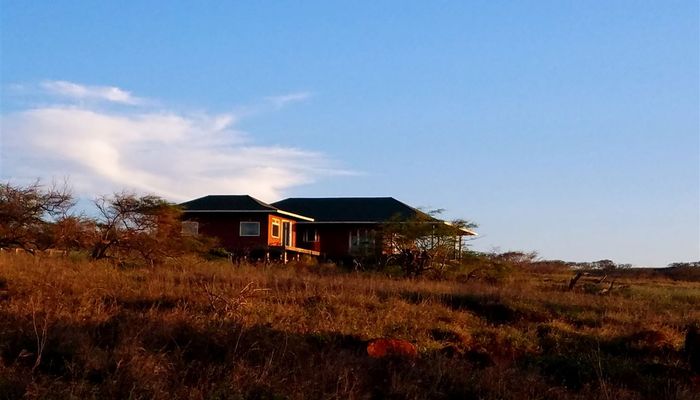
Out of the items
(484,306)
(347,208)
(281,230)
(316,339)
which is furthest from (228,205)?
(316,339)

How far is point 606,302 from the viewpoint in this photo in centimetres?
1847

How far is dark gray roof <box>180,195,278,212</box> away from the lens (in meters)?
37.1

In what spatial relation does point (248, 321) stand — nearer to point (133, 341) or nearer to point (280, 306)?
point (280, 306)

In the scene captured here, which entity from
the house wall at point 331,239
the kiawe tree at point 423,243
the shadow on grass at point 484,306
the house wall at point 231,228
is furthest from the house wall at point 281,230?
the shadow on grass at point 484,306

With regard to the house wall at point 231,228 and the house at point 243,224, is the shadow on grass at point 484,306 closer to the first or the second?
the house at point 243,224

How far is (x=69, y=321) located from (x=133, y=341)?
1.38m

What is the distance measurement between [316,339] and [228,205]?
27436 millimetres

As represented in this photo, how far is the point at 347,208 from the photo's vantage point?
4253 cm

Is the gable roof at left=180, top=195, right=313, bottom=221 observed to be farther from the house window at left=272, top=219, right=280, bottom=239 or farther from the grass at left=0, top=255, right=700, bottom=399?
the grass at left=0, top=255, right=700, bottom=399

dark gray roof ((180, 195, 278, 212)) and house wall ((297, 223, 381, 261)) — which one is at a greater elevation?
dark gray roof ((180, 195, 278, 212))

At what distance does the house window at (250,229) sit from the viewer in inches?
1464

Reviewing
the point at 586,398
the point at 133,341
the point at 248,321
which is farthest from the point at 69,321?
the point at 586,398

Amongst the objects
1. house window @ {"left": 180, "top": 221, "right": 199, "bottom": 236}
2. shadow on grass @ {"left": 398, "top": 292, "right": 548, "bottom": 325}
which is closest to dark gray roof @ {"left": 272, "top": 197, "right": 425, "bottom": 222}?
house window @ {"left": 180, "top": 221, "right": 199, "bottom": 236}

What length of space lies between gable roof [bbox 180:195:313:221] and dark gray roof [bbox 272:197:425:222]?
9.13ft
